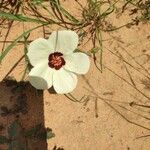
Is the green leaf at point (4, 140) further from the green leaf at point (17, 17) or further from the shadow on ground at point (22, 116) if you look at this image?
the green leaf at point (17, 17)

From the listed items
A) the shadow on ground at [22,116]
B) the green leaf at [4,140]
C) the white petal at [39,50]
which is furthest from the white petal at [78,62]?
the green leaf at [4,140]

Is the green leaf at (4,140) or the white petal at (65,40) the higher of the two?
the white petal at (65,40)

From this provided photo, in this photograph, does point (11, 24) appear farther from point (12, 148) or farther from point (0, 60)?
point (12, 148)

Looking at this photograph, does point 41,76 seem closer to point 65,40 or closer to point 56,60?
point 56,60

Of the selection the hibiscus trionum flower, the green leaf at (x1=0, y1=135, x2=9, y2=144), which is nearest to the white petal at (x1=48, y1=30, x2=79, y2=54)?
the hibiscus trionum flower

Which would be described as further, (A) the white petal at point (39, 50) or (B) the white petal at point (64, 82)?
(B) the white petal at point (64, 82)

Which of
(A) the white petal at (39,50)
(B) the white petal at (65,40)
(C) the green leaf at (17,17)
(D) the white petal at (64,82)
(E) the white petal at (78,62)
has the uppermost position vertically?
(C) the green leaf at (17,17)
